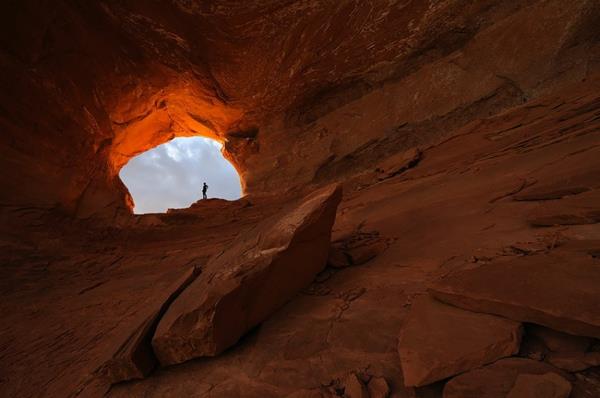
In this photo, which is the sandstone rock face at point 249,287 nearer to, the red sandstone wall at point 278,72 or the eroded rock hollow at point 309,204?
the eroded rock hollow at point 309,204

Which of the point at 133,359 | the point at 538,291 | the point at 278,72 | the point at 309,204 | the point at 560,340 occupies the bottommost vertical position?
the point at 560,340

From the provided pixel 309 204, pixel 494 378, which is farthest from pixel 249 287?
pixel 494 378

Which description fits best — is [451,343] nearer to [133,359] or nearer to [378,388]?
A: [378,388]

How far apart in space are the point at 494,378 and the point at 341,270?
7.00ft

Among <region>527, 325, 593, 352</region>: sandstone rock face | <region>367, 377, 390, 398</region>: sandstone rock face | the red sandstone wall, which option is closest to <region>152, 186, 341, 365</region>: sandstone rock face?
<region>367, 377, 390, 398</region>: sandstone rock face

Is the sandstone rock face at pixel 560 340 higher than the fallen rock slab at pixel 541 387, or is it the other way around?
the fallen rock slab at pixel 541 387

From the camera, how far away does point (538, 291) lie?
1.49m

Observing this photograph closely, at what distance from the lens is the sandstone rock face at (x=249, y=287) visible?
229cm

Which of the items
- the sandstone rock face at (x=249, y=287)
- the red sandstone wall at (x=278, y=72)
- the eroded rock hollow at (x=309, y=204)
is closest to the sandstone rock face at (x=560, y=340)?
the eroded rock hollow at (x=309, y=204)

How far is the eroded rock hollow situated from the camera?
1.67 m

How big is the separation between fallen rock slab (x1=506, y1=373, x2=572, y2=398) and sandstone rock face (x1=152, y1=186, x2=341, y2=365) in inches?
73.2

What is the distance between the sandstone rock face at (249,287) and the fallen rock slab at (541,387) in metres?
1.86

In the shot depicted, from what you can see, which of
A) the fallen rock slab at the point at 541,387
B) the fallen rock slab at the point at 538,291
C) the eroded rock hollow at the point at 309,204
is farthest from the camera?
the eroded rock hollow at the point at 309,204

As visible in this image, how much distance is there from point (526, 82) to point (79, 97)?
1131 centimetres
